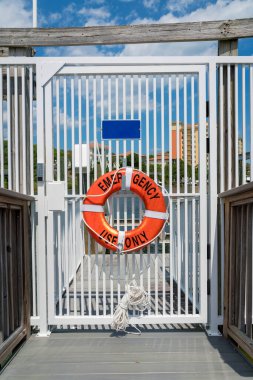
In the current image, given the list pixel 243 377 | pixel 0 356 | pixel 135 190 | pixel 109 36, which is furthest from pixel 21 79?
pixel 243 377

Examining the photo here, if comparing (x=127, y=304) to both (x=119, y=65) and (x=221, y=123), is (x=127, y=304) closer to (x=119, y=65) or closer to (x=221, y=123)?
(x=221, y=123)

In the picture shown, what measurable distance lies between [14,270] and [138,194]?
0.97m

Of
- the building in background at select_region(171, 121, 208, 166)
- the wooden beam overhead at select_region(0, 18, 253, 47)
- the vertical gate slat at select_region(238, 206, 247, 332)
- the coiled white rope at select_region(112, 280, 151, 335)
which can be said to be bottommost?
the coiled white rope at select_region(112, 280, 151, 335)

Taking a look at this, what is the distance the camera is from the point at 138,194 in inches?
113

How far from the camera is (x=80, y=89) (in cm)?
288

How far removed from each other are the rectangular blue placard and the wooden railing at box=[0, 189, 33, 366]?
700 mm

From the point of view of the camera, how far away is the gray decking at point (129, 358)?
2.21m

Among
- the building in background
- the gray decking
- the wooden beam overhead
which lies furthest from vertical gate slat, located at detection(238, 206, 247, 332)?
the wooden beam overhead

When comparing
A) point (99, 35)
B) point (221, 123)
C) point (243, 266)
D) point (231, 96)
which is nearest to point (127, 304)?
point (243, 266)

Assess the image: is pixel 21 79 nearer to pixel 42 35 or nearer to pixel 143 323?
pixel 42 35

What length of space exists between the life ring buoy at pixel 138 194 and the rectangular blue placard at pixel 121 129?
23 centimetres

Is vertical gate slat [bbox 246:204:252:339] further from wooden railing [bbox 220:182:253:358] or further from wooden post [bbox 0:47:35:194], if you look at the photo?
wooden post [bbox 0:47:35:194]

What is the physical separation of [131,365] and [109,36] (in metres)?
2.18

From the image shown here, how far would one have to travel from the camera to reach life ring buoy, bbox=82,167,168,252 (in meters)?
2.84
